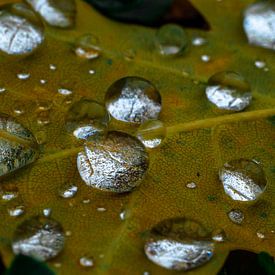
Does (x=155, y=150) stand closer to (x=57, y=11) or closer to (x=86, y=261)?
(x=86, y=261)

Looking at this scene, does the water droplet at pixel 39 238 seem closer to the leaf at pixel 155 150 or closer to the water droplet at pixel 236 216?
the leaf at pixel 155 150

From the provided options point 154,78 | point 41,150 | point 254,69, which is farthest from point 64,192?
point 254,69

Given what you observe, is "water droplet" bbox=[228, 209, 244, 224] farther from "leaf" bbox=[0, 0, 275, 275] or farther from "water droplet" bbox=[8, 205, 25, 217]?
"water droplet" bbox=[8, 205, 25, 217]

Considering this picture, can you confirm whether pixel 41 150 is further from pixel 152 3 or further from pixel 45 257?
pixel 152 3

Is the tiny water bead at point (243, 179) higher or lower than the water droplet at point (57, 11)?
lower

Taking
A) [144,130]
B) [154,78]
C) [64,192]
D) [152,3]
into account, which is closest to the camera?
[64,192]

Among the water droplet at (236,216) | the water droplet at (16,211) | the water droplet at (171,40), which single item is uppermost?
the water droplet at (171,40)

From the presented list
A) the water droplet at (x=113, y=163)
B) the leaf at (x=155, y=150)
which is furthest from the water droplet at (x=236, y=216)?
the water droplet at (x=113, y=163)
